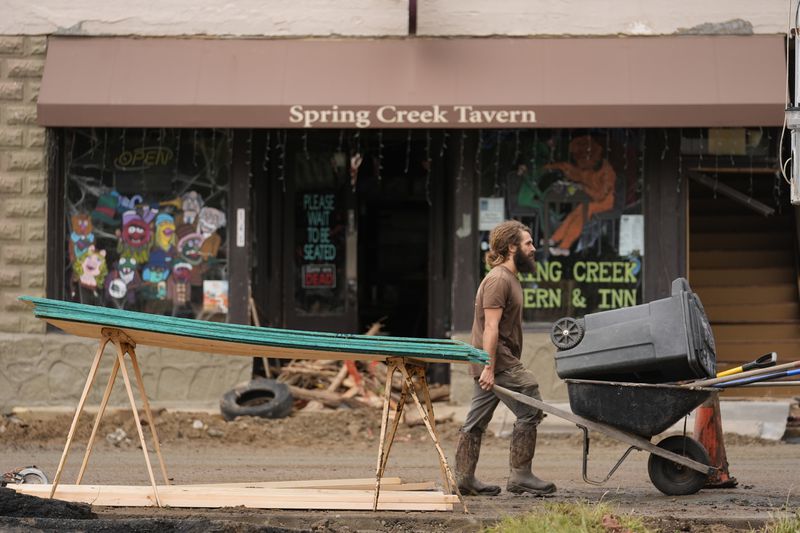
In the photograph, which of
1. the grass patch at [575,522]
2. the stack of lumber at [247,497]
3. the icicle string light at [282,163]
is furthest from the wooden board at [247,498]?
the icicle string light at [282,163]

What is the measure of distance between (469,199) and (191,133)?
126 inches

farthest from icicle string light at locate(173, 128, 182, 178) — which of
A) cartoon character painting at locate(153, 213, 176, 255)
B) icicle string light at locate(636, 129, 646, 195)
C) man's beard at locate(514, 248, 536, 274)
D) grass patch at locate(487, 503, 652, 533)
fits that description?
grass patch at locate(487, 503, 652, 533)

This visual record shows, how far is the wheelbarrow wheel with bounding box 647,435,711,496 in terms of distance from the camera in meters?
8.63

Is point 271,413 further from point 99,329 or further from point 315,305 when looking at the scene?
point 99,329

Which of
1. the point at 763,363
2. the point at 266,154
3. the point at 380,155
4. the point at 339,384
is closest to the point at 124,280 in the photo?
the point at 266,154

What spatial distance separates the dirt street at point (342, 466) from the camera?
7.49 metres

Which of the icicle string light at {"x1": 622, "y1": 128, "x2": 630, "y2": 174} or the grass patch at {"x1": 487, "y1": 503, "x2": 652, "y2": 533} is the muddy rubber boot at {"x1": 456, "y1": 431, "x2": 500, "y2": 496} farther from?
the icicle string light at {"x1": 622, "y1": 128, "x2": 630, "y2": 174}

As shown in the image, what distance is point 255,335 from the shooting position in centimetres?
742

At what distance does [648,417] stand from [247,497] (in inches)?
109

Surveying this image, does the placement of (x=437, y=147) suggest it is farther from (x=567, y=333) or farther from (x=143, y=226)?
(x=567, y=333)

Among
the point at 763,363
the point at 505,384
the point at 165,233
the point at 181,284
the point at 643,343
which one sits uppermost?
the point at 165,233

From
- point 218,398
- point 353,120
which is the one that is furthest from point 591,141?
point 218,398

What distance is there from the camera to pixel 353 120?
1277 cm

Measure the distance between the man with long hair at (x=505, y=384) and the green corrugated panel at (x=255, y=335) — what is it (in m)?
1.08
